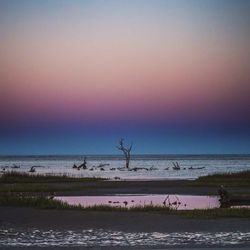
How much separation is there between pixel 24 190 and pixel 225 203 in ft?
58.3

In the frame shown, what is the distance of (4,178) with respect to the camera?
5700cm

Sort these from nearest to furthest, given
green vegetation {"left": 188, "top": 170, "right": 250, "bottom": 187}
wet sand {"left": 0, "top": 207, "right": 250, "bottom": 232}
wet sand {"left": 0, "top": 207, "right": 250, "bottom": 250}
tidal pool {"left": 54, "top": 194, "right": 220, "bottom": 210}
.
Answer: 1. wet sand {"left": 0, "top": 207, "right": 250, "bottom": 250}
2. wet sand {"left": 0, "top": 207, "right": 250, "bottom": 232}
3. tidal pool {"left": 54, "top": 194, "right": 220, "bottom": 210}
4. green vegetation {"left": 188, "top": 170, "right": 250, "bottom": 187}

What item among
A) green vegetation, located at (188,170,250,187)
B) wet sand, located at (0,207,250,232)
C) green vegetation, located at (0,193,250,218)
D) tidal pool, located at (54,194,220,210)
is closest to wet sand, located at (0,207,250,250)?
wet sand, located at (0,207,250,232)

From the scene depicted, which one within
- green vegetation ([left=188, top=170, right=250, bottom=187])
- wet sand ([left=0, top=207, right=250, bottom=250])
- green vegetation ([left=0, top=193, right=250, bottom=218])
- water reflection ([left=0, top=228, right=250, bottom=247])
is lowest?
water reflection ([left=0, top=228, right=250, bottom=247])

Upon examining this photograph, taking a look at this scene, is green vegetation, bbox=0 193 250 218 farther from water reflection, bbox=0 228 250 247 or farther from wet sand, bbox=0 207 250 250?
water reflection, bbox=0 228 250 247

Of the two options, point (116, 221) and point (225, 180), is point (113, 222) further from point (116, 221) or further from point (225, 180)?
point (225, 180)

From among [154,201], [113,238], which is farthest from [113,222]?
[154,201]

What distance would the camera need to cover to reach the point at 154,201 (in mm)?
34938

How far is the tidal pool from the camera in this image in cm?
3161

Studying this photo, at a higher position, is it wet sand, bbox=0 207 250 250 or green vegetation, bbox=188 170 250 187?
green vegetation, bbox=188 170 250 187

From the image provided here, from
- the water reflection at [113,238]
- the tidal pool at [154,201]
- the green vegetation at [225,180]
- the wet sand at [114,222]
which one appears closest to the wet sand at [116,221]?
the wet sand at [114,222]

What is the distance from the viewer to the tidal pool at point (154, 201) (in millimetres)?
31609

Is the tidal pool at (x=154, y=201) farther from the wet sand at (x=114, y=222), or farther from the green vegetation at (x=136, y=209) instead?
the wet sand at (x=114, y=222)

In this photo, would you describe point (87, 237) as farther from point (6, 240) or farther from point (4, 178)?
point (4, 178)
